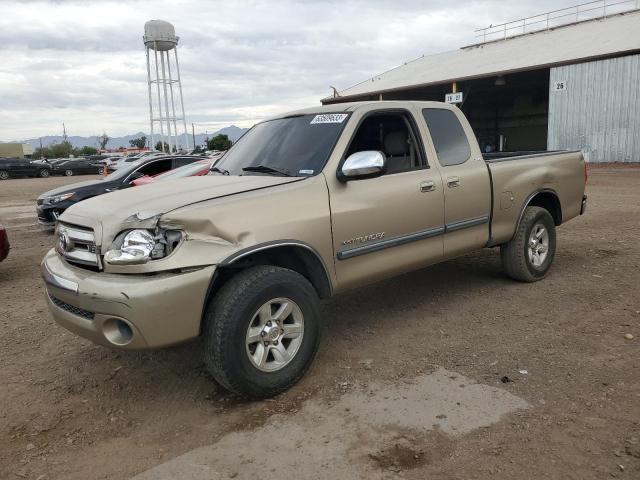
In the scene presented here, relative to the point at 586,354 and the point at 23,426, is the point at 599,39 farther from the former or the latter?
the point at 23,426

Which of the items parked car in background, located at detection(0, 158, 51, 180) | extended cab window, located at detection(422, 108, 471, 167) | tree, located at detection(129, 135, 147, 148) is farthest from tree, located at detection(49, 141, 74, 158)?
extended cab window, located at detection(422, 108, 471, 167)

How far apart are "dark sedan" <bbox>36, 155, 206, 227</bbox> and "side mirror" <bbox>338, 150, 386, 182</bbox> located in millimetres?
7461

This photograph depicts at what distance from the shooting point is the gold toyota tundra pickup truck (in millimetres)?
3150

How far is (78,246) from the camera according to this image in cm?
352

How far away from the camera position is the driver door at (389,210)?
3918 mm

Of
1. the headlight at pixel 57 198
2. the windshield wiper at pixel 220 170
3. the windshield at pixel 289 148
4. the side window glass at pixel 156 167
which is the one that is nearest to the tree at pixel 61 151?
the side window glass at pixel 156 167

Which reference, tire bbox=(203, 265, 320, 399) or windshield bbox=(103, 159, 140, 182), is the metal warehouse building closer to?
windshield bbox=(103, 159, 140, 182)

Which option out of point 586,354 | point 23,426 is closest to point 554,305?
point 586,354

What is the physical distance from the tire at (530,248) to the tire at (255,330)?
280 cm

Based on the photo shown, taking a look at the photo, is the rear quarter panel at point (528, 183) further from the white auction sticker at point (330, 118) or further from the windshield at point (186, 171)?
the windshield at point (186, 171)

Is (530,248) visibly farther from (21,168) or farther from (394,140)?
(21,168)

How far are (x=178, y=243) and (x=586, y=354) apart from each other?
3007 millimetres

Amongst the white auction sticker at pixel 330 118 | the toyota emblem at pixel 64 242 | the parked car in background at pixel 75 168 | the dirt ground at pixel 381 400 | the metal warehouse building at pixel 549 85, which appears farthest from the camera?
the parked car in background at pixel 75 168

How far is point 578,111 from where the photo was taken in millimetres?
23656
